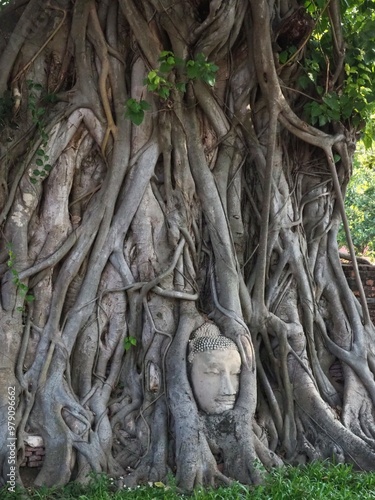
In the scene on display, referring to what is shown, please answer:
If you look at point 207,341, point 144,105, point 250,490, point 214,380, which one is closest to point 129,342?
point 207,341

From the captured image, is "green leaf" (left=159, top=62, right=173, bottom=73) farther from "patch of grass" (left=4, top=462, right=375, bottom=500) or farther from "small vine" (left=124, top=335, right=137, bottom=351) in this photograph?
"patch of grass" (left=4, top=462, right=375, bottom=500)

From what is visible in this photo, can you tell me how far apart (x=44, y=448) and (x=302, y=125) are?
3.04 m

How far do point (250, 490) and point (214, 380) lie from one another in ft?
2.47

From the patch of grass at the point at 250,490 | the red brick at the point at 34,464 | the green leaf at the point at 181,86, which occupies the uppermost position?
the green leaf at the point at 181,86

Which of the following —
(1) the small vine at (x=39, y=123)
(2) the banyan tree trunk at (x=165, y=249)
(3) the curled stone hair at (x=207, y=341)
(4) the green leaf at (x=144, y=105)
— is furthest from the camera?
(1) the small vine at (x=39, y=123)

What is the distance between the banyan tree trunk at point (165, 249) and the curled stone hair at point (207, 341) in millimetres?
55

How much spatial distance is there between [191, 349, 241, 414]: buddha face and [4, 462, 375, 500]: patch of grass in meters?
0.53

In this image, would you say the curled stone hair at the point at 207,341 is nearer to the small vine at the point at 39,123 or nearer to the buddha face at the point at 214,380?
the buddha face at the point at 214,380

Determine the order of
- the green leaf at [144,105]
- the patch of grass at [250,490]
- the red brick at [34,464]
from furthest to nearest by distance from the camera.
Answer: the green leaf at [144,105] < the red brick at [34,464] < the patch of grass at [250,490]

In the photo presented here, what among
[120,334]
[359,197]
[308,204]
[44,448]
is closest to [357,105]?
[308,204]

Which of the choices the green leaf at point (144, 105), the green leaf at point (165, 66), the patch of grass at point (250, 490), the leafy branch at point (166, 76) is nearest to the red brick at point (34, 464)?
the patch of grass at point (250, 490)

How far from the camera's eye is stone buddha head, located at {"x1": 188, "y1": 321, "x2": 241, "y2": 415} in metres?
4.30

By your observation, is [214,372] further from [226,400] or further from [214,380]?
[226,400]

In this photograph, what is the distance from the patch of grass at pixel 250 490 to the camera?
3.66 meters
